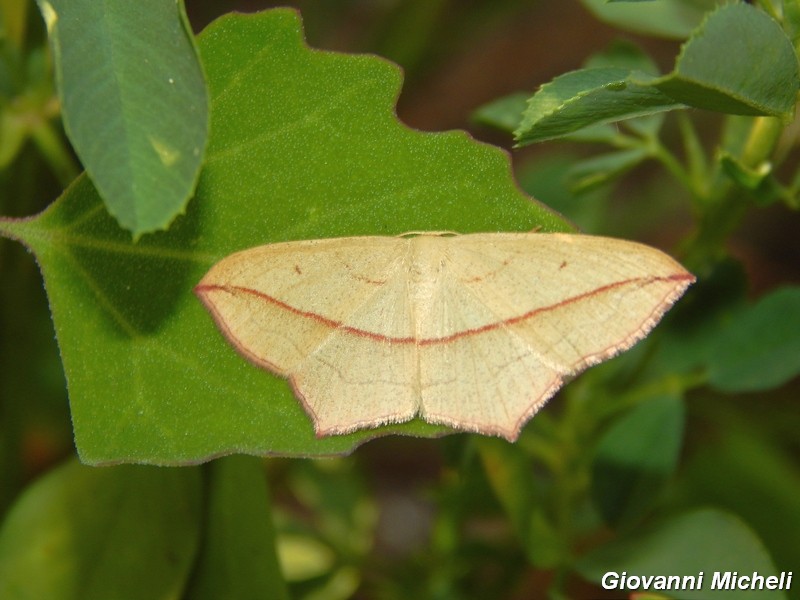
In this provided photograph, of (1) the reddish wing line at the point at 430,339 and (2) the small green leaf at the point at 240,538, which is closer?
(1) the reddish wing line at the point at 430,339

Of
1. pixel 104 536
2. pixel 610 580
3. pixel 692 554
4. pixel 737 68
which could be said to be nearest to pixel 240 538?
pixel 104 536

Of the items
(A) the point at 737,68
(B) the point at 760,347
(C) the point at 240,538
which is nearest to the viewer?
(A) the point at 737,68

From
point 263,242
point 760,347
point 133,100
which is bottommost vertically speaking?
point 760,347

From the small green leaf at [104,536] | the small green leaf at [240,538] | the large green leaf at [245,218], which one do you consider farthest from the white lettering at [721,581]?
the small green leaf at [104,536]

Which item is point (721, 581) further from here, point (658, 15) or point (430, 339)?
point (658, 15)

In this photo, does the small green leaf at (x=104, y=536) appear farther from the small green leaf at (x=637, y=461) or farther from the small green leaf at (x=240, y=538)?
the small green leaf at (x=637, y=461)

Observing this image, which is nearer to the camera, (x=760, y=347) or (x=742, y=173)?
(x=742, y=173)
